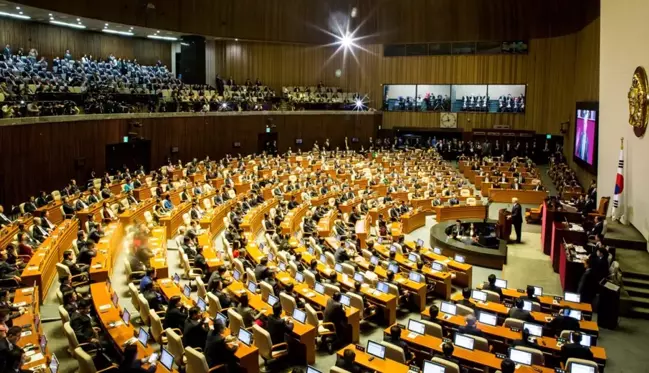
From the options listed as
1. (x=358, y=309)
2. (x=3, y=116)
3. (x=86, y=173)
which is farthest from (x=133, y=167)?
(x=358, y=309)

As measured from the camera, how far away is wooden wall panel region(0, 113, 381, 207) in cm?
1819

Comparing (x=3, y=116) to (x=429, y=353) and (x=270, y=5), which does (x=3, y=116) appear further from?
(x=270, y=5)

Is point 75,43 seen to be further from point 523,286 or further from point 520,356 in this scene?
point 520,356

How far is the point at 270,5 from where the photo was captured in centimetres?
3522

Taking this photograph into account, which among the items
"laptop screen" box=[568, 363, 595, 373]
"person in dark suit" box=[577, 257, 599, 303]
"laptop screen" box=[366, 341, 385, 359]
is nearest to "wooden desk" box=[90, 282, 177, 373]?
"laptop screen" box=[366, 341, 385, 359]

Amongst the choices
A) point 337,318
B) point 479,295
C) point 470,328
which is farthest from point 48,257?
point 479,295

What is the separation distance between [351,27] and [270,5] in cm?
647

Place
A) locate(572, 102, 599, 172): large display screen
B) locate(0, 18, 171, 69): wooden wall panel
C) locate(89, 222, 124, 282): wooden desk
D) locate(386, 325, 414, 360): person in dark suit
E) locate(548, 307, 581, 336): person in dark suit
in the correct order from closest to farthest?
1. locate(386, 325, 414, 360): person in dark suit
2. locate(548, 307, 581, 336): person in dark suit
3. locate(89, 222, 124, 282): wooden desk
4. locate(572, 102, 599, 172): large display screen
5. locate(0, 18, 171, 69): wooden wall panel

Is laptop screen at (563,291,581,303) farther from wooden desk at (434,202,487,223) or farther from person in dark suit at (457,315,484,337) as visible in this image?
wooden desk at (434,202,487,223)

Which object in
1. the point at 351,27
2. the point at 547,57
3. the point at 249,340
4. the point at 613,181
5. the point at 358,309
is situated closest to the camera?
the point at 249,340

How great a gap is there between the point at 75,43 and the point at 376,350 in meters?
27.3

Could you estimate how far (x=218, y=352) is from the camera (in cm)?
768

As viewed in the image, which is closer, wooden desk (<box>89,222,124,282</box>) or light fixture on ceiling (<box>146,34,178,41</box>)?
wooden desk (<box>89,222,124,282</box>)

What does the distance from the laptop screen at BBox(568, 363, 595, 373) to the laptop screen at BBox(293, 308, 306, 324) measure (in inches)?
159
